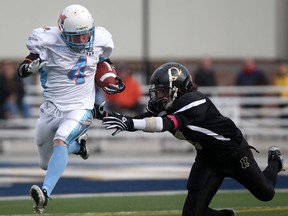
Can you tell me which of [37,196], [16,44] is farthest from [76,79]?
[16,44]

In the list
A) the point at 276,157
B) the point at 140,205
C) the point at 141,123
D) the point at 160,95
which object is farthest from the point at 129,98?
the point at 141,123

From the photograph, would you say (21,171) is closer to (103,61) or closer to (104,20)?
(103,61)

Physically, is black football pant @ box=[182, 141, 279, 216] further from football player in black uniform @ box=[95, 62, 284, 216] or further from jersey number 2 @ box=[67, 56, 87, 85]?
jersey number 2 @ box=[67, 56, 87, 85]

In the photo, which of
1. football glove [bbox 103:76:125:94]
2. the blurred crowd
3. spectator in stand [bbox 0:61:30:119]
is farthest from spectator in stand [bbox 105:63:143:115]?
football glove [bbox 103:76:125:94]

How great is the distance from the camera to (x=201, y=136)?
287 inches

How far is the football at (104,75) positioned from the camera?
27.9 feet

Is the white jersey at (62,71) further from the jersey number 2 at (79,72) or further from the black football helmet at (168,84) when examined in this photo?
the black football helmet at (168,84)

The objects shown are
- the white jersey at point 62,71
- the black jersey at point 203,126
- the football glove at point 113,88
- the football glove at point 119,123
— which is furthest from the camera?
the football glove at point 113,88

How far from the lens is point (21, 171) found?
1320 centimetres

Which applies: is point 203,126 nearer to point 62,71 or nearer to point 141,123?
point 141,123

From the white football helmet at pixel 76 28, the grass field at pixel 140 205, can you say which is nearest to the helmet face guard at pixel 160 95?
the white football helmet at pixel 76 28

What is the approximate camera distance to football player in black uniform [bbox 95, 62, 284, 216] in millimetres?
7184

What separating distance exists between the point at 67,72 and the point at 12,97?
8.59 meters

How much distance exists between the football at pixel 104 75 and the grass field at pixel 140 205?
124 centimetres
